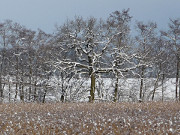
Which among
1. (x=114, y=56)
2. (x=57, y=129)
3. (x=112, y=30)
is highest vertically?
(x=112, y=30)

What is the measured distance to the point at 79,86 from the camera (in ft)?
95.5

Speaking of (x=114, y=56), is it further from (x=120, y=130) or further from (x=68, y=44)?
(x=120, y=130)

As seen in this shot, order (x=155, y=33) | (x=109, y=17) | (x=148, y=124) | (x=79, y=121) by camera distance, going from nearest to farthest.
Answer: (x=148, y=124) → (x=79, y=121) → (x=109, y=17) → (x=155, y=33)

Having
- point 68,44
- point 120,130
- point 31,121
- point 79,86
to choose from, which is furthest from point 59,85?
point 120,130

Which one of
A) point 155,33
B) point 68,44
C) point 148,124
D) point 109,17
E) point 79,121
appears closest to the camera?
point 148,124

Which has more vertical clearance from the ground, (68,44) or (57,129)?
(68,44)

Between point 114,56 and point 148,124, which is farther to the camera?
point 114,56

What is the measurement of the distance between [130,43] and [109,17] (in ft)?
10.7

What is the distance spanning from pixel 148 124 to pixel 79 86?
18996 millimetres

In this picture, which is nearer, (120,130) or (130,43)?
(120,130)

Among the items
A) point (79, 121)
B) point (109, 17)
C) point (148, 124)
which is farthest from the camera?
point (109, 17)

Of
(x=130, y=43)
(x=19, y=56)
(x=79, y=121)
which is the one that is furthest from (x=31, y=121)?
(x=19, y=56)

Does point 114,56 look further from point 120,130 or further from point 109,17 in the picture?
point 120,130

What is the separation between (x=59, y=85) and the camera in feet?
99.5
